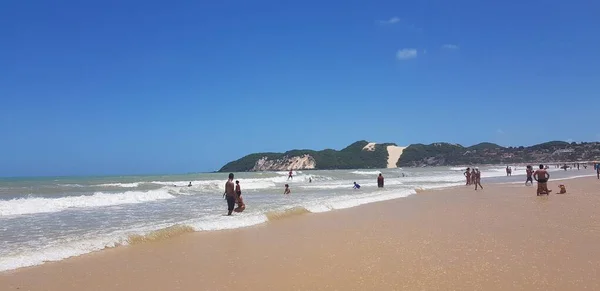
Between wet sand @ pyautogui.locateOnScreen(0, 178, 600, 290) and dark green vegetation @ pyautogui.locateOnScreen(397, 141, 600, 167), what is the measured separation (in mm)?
138841

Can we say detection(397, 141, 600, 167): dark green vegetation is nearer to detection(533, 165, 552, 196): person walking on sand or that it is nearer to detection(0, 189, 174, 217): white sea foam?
detection(533, 165, 552, 196): person walking on sand

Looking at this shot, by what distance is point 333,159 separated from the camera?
175 metres

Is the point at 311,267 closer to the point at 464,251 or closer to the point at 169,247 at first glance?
the point at 464,251

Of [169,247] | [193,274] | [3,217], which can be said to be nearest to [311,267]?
[193,274]

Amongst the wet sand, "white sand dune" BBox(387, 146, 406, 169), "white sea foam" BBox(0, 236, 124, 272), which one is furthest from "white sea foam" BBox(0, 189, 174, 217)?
"white sand dune" BBox(387, 146, 406, 169)

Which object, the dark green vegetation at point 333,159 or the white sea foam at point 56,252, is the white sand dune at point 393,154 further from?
the white sea foam at point 56,252

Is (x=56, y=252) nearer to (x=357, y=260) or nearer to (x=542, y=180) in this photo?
(x=357, y=260)

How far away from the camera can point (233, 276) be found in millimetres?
6824

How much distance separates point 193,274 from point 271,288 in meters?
1.57

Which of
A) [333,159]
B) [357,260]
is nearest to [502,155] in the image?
[333,159]

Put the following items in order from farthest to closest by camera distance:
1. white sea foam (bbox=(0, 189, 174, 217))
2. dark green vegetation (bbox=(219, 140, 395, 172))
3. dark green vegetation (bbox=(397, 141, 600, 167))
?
1. dark green vegetation (bbox=(219, 140, 395, 172))
2. dark green vegetation (bbox=(397, 141, 600, 167))
3. white sea foam (bbox=(0, 189, 174, 217))

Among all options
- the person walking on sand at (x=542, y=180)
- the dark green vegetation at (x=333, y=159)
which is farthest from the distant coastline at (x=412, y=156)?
the person walking on sand at (x=542, y=180)

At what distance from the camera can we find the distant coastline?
14138 cm

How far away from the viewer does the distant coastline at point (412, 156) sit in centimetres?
14138
